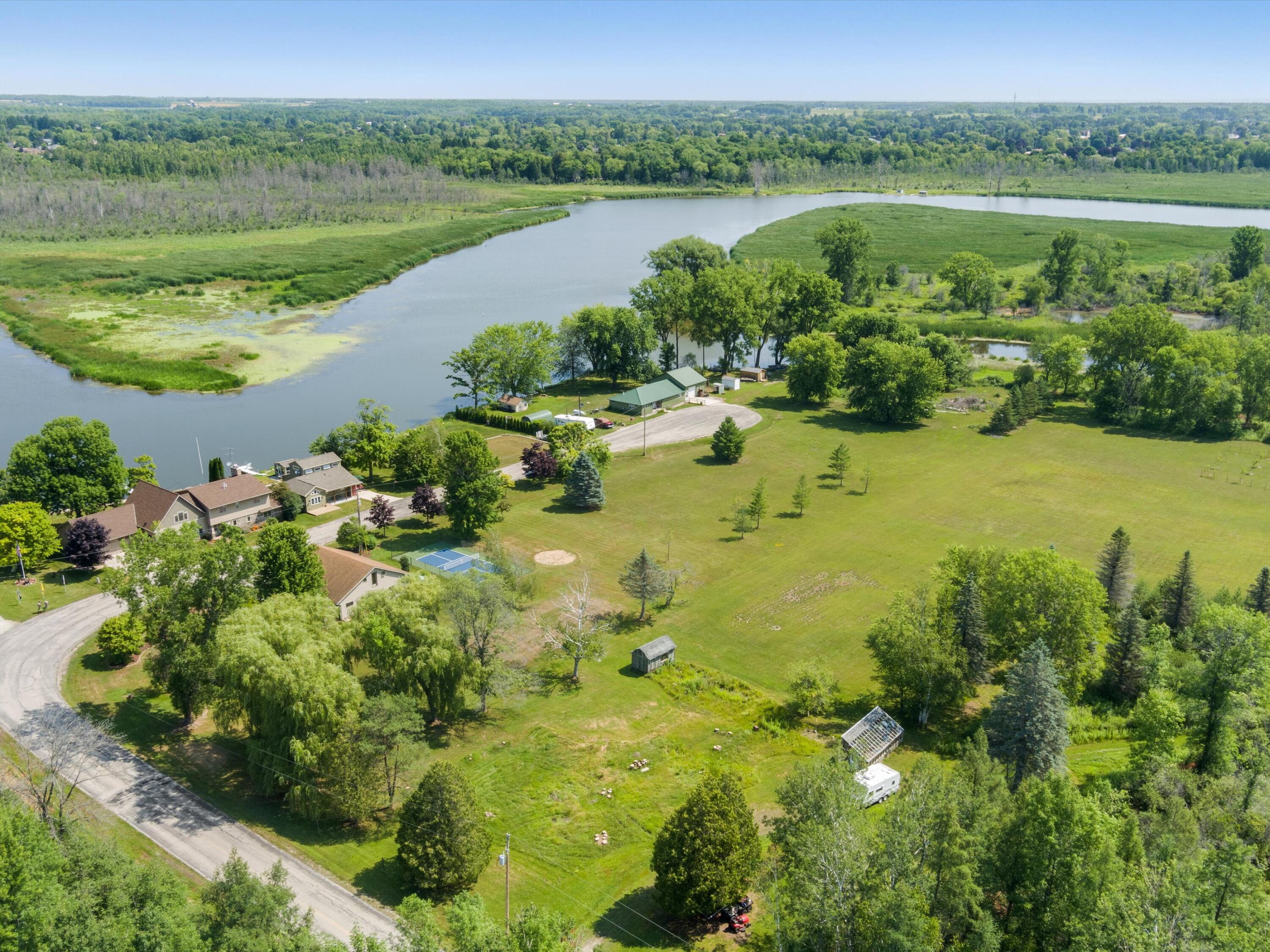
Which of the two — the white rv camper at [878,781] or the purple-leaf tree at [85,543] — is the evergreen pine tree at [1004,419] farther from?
the purple-leaf tree at [85,543]

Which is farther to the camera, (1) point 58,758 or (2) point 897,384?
(2) point 897,384

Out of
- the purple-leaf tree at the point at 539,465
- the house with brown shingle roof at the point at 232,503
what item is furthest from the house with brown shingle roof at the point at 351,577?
the purple-leaf tree at the point at 539,465

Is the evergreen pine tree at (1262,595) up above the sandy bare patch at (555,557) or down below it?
above

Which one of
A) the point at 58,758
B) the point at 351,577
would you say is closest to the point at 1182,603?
the point at 351,577

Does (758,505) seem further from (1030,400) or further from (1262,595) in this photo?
(1030,400)

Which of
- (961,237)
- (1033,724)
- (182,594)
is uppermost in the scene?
(961,237)

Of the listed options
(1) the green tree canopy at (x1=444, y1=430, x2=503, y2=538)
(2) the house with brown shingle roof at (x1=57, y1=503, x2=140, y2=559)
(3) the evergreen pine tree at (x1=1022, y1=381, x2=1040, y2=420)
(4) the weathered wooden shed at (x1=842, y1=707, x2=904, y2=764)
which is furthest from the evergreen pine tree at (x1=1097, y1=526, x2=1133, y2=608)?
(2) the house with brown shingle roof at (x1=57, y1=503, x2=140, y2=559)
